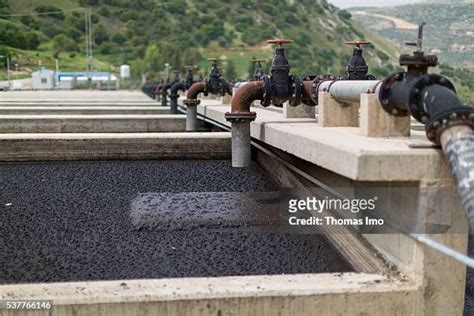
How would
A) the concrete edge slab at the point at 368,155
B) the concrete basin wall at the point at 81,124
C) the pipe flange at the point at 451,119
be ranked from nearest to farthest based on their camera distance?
the pipe flange at the point at 451,119 < the concrete edge slab at the point at 368,155 < the concrete basin wall at the point at 81,124

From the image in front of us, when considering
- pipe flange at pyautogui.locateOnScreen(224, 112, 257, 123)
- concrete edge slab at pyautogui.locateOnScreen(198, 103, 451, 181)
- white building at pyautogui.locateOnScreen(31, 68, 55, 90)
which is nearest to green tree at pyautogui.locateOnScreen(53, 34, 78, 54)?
white building at pyautogui.locateOnScreen(31, 68, 55, 90)

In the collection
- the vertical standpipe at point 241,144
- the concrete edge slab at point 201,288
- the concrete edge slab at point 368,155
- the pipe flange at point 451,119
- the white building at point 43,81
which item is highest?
the pipe flange at point 451,119

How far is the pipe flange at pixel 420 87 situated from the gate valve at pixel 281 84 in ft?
8.60

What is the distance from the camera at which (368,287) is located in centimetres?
384

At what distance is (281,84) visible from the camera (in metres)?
6.56

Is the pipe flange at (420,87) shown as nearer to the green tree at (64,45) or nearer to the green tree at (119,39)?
the green tree at (64,45)

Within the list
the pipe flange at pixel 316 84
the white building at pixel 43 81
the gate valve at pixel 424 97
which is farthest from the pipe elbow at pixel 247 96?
the white building at pixel 43 81

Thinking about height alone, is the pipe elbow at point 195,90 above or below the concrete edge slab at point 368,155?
below

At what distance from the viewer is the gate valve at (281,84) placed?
652 centimetres

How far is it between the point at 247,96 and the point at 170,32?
8714 centimetres

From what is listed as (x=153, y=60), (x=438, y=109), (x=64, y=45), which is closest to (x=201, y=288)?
(x=438, y=109)

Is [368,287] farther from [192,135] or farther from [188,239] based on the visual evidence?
[192,135]

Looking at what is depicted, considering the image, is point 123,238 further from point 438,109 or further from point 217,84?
point 217,84

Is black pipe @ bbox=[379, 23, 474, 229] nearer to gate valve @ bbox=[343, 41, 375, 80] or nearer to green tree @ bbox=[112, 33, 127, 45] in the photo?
gate valve @ bbox=[343, 41, 375, 80]
